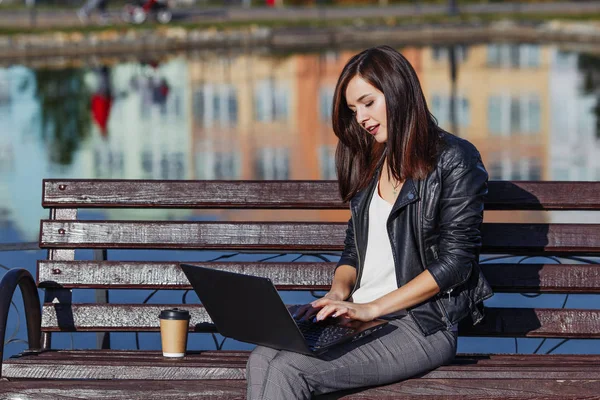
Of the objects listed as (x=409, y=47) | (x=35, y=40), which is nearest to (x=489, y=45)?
(x=409, y=47)

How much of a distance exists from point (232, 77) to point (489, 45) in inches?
427

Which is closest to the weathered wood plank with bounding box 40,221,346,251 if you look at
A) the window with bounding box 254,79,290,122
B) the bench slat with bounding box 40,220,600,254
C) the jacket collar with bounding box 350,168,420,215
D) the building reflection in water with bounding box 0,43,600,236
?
the bench slat with bounding box 40,220,600,254

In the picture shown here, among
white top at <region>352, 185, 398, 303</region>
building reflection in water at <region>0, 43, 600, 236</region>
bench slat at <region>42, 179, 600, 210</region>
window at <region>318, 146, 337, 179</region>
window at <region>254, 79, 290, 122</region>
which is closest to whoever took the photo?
white top at <region>352, 185, 398, 303</region>

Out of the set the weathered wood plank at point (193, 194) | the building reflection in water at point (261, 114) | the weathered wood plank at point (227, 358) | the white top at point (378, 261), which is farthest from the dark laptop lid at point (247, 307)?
the building reflection in water at point (261, 114)

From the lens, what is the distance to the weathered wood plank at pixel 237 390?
3334 mm

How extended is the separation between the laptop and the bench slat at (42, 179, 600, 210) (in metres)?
0.77

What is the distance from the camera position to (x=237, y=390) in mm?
3361

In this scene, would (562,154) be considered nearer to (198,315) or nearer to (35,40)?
(198,315)

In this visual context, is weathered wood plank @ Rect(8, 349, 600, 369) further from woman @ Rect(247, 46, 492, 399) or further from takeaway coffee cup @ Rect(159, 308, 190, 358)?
woman @ Rect(247, 46, 492, 399)

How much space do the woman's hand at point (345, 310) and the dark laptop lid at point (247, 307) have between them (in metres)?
0.19

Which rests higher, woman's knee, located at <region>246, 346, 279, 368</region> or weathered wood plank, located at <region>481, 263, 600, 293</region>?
weathered wood plank, located at <region>481, 263, 600, 293</region>

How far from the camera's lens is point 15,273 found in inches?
144

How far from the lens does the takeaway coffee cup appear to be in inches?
141

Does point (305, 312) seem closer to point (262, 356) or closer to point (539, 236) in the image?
point (262, 356)
